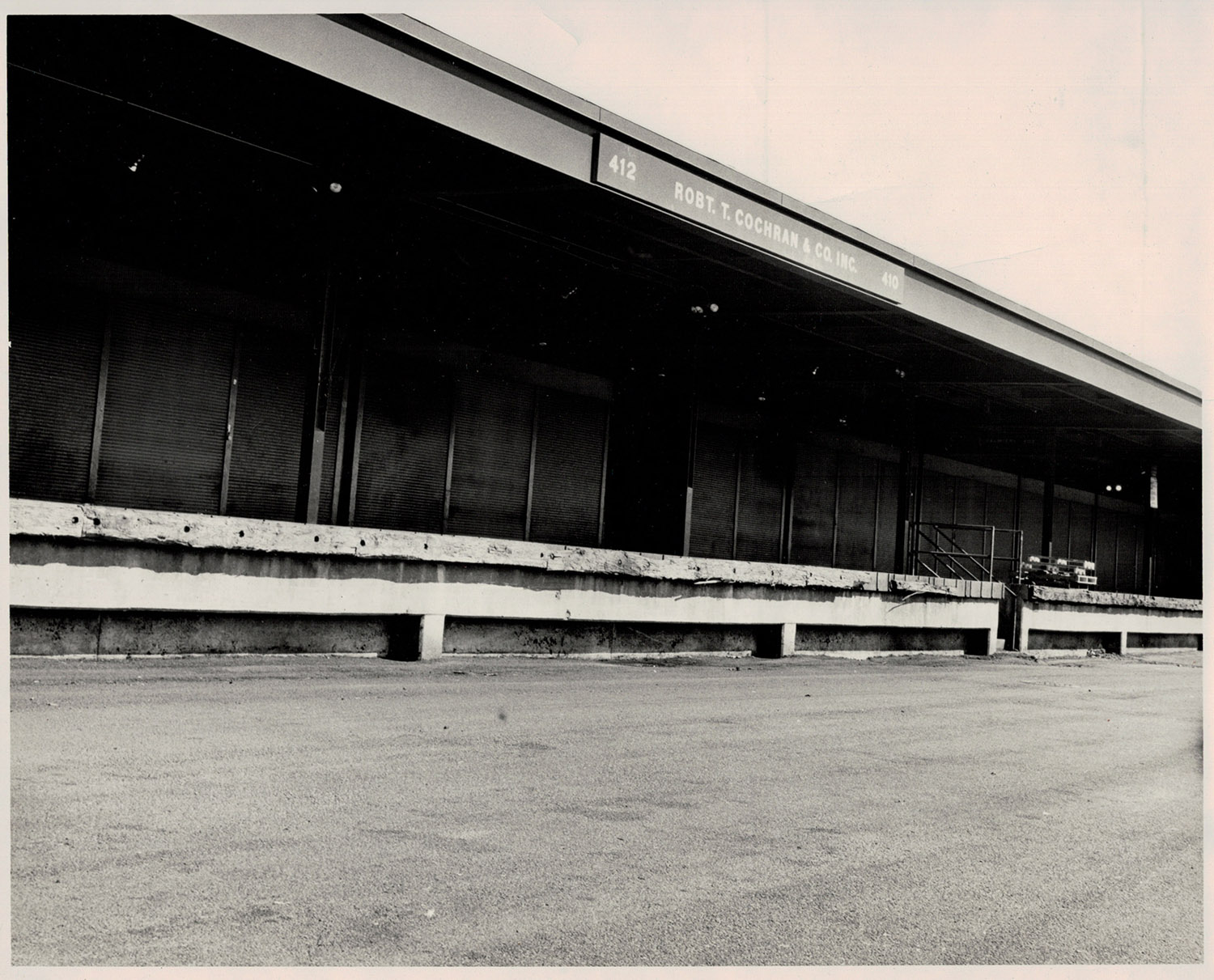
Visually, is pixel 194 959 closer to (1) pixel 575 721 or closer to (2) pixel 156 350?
(1) pixel 575 721

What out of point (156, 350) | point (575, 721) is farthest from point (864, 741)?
point (156, 350)

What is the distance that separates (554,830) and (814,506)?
2537 cm

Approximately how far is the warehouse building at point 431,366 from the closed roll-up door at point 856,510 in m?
3.05

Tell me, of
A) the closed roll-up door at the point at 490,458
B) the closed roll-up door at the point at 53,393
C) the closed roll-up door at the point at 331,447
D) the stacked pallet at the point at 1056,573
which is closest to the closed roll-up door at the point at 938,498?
the stacked pallet at the point at 1056,573

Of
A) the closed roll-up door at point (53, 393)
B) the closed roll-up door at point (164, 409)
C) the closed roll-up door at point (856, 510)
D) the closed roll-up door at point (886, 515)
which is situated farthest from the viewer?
the closed roll-up door at point (886, 515)

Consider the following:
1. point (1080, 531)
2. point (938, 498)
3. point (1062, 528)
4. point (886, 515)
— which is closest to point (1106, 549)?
point (1080, 531)

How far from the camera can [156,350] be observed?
16.4 metres

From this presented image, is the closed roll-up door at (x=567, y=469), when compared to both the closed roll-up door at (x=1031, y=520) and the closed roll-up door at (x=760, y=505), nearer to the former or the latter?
the closed roll-up door at (x=760, y=505)

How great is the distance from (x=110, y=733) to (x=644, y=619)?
8.95 m

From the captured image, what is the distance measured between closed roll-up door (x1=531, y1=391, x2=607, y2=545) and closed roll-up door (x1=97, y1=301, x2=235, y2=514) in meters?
6.66

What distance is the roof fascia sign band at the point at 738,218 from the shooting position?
44.7 ft

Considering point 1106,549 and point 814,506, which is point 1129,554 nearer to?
point 1106,549

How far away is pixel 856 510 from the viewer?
3200cm

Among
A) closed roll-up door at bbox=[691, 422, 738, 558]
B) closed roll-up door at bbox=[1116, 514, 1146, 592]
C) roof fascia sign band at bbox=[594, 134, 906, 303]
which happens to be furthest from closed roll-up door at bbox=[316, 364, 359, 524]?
closed roll-up door at bbox=[1116, 514, 1146, 592]
